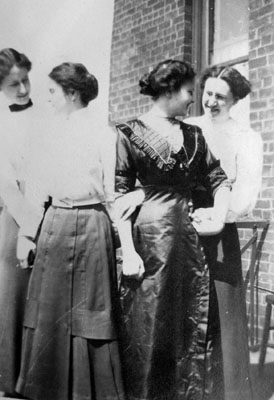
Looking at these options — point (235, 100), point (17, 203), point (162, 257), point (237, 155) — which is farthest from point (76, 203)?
point (235, 100)

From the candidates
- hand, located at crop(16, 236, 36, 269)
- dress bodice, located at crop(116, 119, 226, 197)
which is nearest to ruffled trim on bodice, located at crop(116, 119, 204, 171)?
dress bodice, located at crop(116, 119, 226, 197)

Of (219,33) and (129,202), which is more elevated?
(219,33)

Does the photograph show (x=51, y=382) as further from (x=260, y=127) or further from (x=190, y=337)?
(x=260, y=127)

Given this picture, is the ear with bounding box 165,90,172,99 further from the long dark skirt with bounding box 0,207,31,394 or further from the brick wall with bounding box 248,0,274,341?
the long dark skirt with bounding box 0,207,31,394

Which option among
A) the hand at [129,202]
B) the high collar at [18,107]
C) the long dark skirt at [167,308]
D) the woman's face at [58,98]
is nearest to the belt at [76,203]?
the hand at [129,202]

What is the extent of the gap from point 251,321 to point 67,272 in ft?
3.83

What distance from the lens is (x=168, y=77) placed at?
94.4 inches

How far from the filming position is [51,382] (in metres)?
2.41

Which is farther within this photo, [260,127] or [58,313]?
[260,127]

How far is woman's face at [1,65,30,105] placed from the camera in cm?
264

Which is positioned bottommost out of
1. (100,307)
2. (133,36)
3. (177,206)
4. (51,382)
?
(51,382)

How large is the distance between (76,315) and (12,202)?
2.22 feet

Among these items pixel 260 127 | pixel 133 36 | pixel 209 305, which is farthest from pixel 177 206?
pixel 133 36

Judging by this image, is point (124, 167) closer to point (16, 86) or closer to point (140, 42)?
point (16, 86)
